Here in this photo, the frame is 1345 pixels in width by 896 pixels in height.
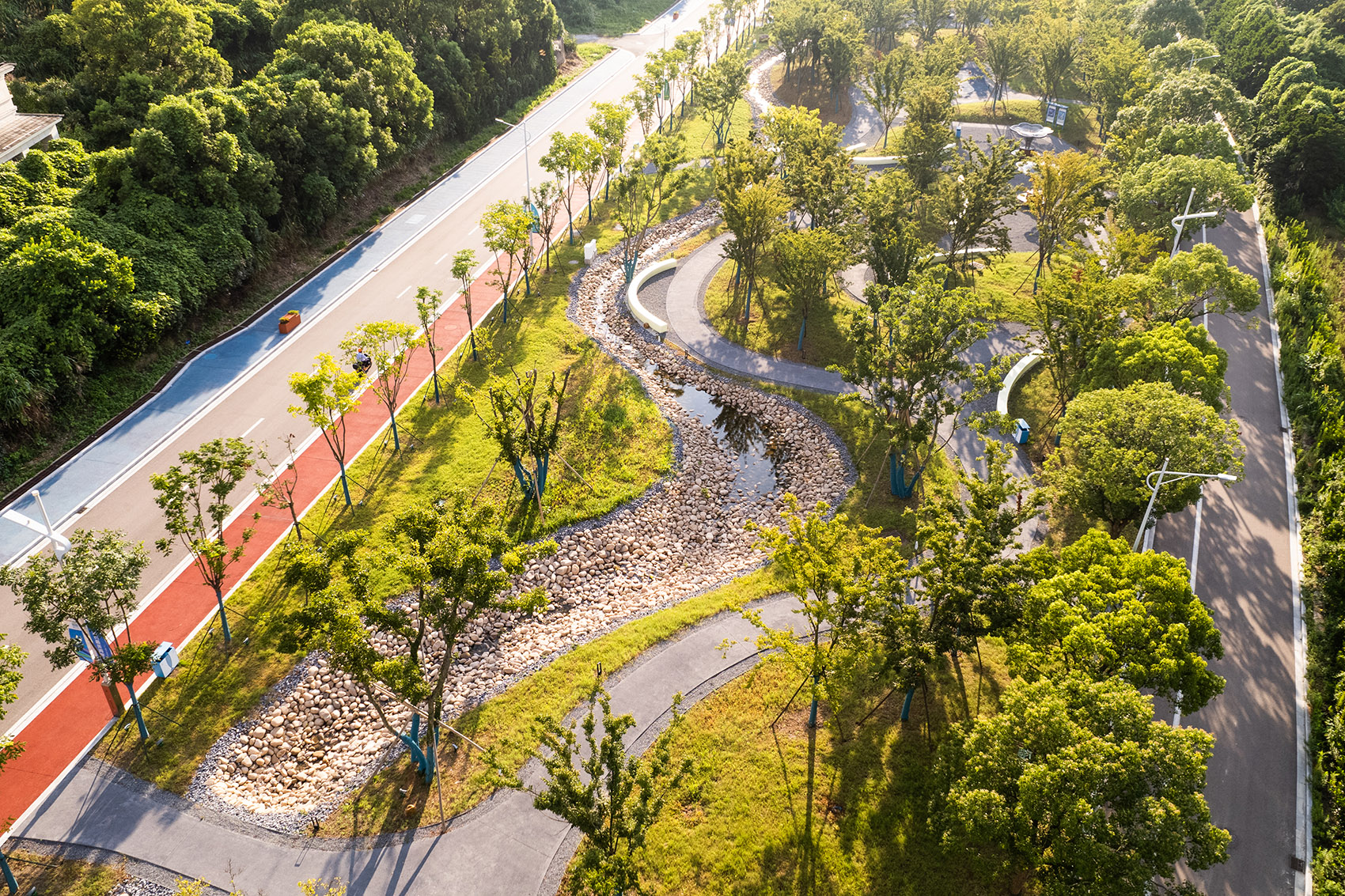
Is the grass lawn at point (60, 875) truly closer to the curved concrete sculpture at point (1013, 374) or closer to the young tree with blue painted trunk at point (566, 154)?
the curved concrete sculpture at point (1013, 374)

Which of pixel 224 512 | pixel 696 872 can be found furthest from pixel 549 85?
pixel 696 872

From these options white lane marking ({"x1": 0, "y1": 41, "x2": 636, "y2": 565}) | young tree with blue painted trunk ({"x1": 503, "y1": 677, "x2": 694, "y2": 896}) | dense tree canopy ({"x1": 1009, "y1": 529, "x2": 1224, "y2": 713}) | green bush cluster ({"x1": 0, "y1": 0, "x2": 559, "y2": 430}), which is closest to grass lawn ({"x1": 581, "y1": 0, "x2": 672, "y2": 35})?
green bush cluster ({"x1": 0, "y1": 0, "x2": 559, "y2": 430})

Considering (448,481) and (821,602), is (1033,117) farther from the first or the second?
(821,602)

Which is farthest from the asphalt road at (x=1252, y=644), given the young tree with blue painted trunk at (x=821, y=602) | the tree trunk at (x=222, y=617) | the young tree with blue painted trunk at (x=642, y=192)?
the young tree with blue painted trunk at (x=642, y=192)

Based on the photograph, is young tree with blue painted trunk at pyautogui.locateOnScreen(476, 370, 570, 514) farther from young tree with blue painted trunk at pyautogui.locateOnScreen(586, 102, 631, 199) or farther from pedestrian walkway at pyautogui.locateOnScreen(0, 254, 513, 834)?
young tree with blue painted trunk at pyautogui.locateOnScreen(586, 102, 631, 199)

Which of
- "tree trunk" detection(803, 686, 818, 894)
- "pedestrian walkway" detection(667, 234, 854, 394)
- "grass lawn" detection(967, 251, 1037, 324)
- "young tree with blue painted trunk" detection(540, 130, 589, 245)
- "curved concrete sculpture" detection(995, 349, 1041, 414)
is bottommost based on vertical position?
"tree trunk" detection(803, 686, 818, 894)

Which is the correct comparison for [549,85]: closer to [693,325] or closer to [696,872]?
[693,325]

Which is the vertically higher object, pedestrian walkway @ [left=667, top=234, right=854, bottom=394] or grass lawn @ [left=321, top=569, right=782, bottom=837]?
pedestrian walkway @ [left=667, top=234, right=854, bottom=394]
